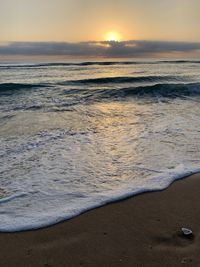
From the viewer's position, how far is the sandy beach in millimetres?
3021

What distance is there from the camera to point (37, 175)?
500 cm

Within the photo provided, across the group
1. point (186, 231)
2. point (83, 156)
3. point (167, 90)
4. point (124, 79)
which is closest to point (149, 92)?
point (167, 90)

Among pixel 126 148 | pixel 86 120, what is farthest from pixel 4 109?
pixel 126 148

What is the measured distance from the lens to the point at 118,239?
10.9ft

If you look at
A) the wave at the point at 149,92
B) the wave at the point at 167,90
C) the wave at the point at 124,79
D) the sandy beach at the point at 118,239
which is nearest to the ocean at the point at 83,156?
the sandy beach at the point at 118,239

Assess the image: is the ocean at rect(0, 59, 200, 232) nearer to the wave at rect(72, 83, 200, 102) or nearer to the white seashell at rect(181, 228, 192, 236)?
the white seashell at rect(181, 228, 192, 236)

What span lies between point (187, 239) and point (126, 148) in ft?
9.97

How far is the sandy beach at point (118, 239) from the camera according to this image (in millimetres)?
3021

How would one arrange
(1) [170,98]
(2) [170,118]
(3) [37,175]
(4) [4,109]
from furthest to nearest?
(1) [170,98] < (4) [4,109] < (2) [170,118] < (3) [37,175]

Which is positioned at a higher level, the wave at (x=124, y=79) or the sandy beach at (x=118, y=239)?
the wave at (x=124, y=79)

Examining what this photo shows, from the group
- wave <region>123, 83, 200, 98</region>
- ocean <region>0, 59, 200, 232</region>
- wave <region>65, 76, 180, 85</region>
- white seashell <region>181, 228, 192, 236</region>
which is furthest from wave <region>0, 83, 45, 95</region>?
white seashell <region>181, 228, 192, 236</region>

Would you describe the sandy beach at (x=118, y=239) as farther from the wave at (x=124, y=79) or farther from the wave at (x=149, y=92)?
the wave at (x=124, y=79)

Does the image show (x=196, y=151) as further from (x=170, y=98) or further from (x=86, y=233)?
(x=170, y=98)

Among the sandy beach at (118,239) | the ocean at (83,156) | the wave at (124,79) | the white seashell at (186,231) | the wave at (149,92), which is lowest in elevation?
the sandy beach at (118,239)
